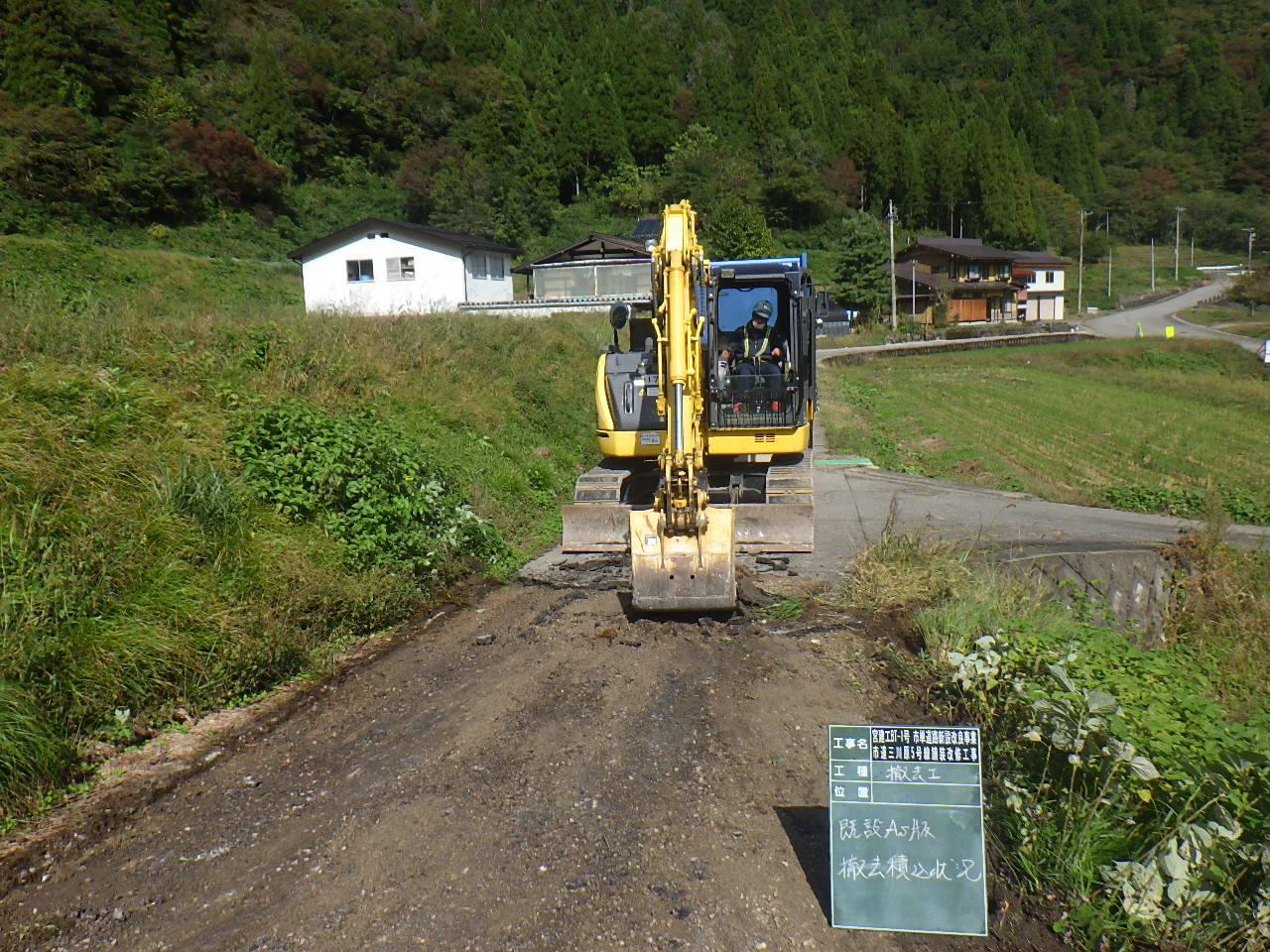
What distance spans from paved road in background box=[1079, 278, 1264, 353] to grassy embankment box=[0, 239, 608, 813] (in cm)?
4613

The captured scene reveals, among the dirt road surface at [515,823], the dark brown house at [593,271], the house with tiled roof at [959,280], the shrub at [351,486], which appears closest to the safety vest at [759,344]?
the shrub at [351,486]

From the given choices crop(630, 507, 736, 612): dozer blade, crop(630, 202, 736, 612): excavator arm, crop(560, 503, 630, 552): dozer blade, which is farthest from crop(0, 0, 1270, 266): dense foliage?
crop(630, 507, 736, 612): dozer blade

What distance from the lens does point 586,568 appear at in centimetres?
908

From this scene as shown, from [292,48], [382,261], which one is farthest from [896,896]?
[292,48]

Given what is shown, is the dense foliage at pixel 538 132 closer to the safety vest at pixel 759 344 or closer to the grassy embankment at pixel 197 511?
the grassy embankment at pixel 197 511

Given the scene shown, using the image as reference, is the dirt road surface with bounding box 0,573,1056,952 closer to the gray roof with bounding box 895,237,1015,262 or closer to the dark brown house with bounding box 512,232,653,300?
the dark brown house with bounding box 512,232,653,300

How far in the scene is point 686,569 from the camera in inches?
285

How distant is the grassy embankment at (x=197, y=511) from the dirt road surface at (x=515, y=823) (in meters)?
0.71

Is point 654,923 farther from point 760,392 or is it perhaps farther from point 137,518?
point 760,392

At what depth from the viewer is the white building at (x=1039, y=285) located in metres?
68.1

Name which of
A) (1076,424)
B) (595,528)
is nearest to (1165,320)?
(1076,424)

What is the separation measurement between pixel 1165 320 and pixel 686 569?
6651cm

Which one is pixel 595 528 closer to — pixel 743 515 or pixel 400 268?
pixel 743 515

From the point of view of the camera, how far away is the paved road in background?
5197 cm
